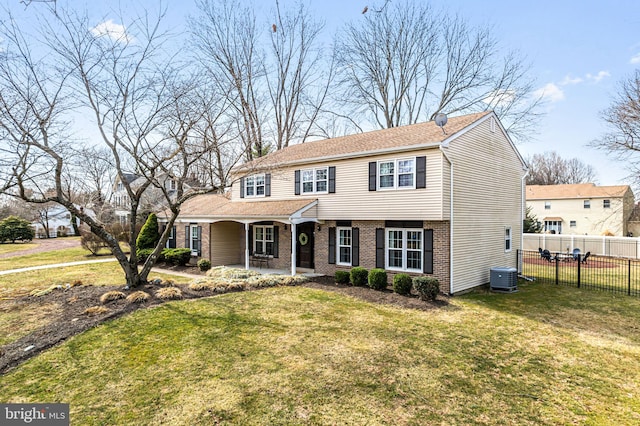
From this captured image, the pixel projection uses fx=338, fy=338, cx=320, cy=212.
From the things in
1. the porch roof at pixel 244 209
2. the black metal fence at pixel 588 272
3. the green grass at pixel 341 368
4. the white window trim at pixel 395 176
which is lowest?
the black metal fence at pixel 588 272

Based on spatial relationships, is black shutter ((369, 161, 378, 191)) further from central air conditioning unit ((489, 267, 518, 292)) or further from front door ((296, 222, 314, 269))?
central air conditioning unit ((489, 267, 518, 292))

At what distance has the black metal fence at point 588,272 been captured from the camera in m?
13.6

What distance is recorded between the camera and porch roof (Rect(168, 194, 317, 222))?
46.5ft

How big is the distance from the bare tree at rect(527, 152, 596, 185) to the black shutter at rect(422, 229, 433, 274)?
4780cm

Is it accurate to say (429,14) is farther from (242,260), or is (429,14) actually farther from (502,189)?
(242,260)

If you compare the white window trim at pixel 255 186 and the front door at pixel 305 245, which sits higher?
the white window trim at pixel 255 186

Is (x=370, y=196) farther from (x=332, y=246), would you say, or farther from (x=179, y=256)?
(x=179, y=256)

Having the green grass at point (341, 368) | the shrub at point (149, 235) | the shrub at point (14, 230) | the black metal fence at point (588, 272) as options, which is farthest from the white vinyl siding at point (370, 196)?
the shrub at point (14, 230)

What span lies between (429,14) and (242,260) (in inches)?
910

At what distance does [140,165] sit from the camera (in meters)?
10.7

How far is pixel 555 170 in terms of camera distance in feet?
171

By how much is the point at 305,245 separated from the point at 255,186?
4.31m

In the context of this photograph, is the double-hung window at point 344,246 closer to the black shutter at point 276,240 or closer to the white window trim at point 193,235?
the black shutter at point 276,240

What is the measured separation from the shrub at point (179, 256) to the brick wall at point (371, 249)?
7.38 metres
